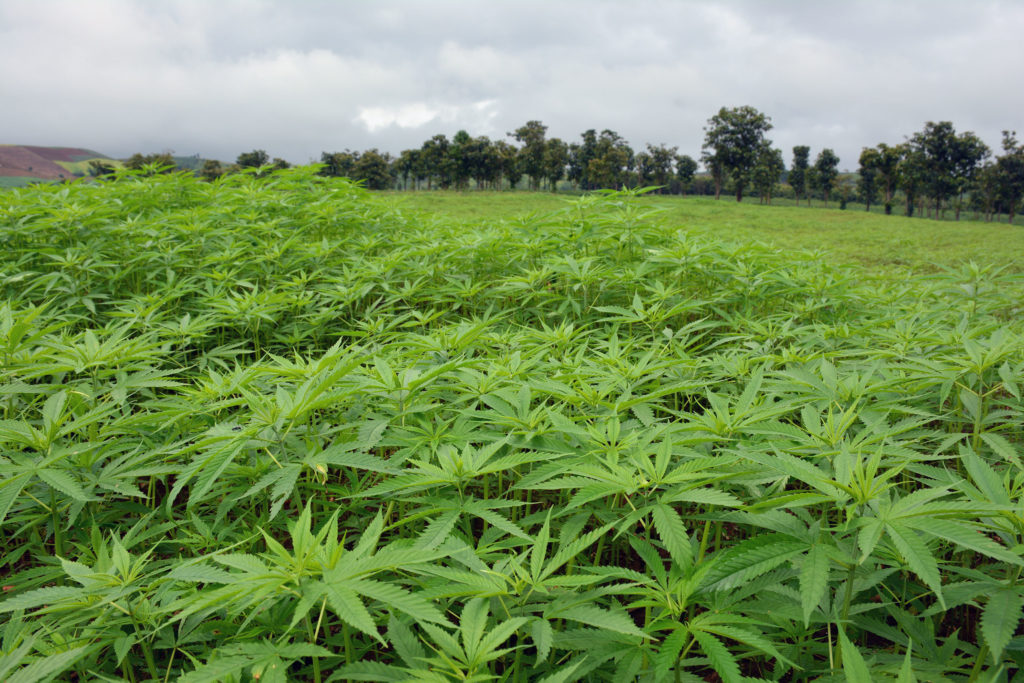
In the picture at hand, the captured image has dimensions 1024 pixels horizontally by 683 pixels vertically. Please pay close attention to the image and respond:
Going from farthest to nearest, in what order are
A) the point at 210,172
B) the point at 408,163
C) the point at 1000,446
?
the point at 408,163 → the point at 210,172 → the point at 1000,446

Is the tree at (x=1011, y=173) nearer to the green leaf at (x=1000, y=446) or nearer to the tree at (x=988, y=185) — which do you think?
the tree at (x=988, y=185)

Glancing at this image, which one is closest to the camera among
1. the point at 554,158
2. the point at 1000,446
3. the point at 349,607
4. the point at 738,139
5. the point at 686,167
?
the point at 349,607

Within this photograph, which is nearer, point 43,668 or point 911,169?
point 43,668

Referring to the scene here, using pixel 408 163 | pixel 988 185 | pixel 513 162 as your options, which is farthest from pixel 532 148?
pixel 988 185

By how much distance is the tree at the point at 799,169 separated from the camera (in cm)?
6612

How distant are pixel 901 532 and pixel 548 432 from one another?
0.92 metres

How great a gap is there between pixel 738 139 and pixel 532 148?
21567 mm

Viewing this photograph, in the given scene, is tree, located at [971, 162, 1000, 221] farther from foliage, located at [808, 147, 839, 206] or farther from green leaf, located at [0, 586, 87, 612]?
green leaf, located at [0, 586, 87, 612]

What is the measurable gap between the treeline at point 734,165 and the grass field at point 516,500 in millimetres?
39754

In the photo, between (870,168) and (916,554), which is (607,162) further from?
(916,554)

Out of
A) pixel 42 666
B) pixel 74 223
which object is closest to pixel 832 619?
pixel 42 666

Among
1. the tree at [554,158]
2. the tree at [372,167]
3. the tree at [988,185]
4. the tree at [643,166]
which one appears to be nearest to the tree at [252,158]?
the tree at [372,167]

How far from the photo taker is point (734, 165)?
4866 cm

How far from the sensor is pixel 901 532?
3.05 feet
